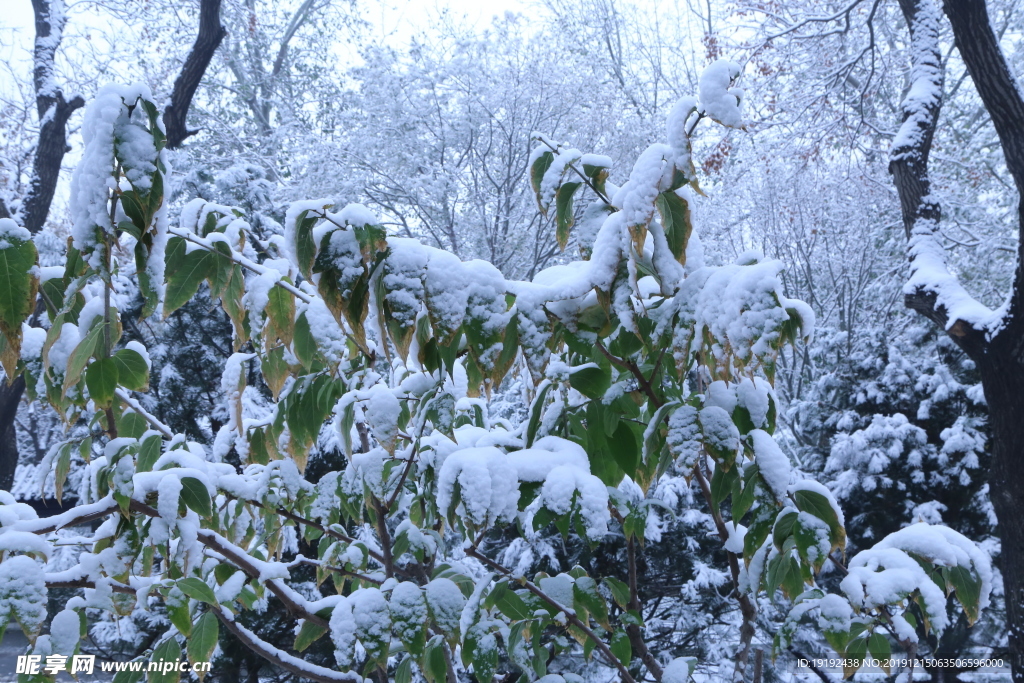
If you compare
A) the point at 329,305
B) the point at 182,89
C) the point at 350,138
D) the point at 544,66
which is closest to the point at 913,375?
the point at 544,66

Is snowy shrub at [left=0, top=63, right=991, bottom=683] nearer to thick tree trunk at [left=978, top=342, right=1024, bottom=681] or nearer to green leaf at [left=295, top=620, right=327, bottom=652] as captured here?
green leaf at [left=295, top=620, right=327, bottom=652]

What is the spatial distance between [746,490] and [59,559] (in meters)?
3.49

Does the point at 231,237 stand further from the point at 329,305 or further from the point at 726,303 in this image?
the point at 726,303

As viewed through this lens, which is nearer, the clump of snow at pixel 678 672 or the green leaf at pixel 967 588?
the green leaf at pixel 967 588

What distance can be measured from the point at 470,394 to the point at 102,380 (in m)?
0.43

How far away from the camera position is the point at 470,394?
34.0 inches

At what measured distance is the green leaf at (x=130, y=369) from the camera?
2.68ft

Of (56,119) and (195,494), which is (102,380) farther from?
(56,119)

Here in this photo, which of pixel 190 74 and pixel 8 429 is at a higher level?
pixel 190 74

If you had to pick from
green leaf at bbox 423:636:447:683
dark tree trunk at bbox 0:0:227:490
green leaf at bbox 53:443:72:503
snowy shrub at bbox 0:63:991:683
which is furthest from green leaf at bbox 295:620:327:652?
dark tree trunk at bbox 0:0:227:490

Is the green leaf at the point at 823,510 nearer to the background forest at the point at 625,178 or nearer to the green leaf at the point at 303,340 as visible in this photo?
the green leaf at the point at 303,340

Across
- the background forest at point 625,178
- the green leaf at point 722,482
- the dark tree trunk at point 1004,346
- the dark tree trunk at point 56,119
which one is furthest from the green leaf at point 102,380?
the dark tree trunk at point 56,119

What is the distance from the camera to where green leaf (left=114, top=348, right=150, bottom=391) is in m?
0.82

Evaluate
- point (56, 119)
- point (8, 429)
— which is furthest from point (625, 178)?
point (8, 429)
